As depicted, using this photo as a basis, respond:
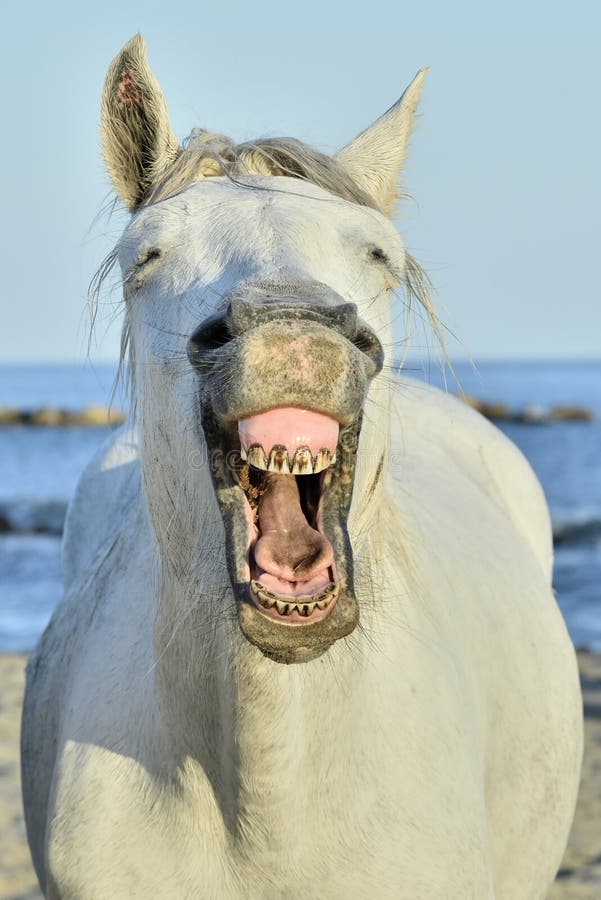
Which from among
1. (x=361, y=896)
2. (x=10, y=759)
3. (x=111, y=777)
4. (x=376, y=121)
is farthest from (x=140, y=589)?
A: (x=10, y=759)

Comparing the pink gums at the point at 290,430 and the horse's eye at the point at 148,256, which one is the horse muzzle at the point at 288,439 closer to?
the pink gums at the point at 290,430

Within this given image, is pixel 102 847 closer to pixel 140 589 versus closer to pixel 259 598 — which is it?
pixel 140 589

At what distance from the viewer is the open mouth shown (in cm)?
180

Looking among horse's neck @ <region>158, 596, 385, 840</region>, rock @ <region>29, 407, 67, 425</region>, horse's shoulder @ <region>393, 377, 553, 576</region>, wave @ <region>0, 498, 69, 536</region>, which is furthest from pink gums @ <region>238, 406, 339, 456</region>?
rock @ <region>29, 407, 67, 425</region>

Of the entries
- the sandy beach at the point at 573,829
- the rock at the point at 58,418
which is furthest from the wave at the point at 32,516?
the rock at the point at 58,418

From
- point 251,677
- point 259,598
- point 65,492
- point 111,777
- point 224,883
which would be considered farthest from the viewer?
point 65,492

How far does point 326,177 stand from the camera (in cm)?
248

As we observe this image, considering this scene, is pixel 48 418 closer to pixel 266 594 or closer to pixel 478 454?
pixel 478 454

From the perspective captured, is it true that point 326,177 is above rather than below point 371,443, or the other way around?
above

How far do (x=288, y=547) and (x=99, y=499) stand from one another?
7.27 ft

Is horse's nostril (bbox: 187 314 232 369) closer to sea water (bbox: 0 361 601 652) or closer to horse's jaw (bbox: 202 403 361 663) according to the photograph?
horse's jaw (bbox: 202 403 361 663)

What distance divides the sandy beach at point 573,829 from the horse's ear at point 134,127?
301cm

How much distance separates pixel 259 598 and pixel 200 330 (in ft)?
1.47

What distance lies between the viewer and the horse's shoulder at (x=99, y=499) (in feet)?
12.5
